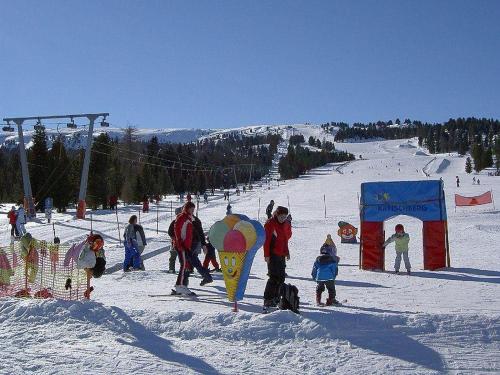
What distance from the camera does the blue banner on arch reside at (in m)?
15.7

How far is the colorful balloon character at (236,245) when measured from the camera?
28.9 ft

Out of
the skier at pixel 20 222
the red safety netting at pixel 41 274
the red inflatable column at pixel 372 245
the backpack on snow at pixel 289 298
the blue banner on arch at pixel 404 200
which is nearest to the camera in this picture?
the backpack on snow at pixel 289 298

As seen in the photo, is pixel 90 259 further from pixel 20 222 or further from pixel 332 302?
pixel 20 222

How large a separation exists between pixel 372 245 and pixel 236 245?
26.4 feet

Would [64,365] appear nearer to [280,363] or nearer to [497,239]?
[280,363]

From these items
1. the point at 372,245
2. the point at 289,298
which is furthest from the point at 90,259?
the point at 372,245

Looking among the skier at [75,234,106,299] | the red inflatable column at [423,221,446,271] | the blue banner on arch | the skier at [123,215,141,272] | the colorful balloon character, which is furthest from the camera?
the blue banner on arch

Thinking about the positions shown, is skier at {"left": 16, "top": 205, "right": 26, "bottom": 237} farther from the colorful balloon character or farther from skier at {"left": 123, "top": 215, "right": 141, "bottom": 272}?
the colorful balloon character

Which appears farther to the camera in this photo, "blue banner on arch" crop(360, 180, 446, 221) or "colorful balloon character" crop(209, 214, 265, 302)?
"blue banner on arch" crop(360, 180, 446, 221)

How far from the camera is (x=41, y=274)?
11.1 meters

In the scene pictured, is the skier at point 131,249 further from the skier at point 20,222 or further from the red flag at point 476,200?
the red flag at point 476,200

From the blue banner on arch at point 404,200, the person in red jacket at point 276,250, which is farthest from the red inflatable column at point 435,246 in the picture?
the person in red jacket at point 276,250

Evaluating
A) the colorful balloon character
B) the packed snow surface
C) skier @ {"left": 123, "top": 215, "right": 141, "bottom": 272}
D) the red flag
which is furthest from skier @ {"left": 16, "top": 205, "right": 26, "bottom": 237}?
the red flag

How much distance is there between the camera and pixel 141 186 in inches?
2741
